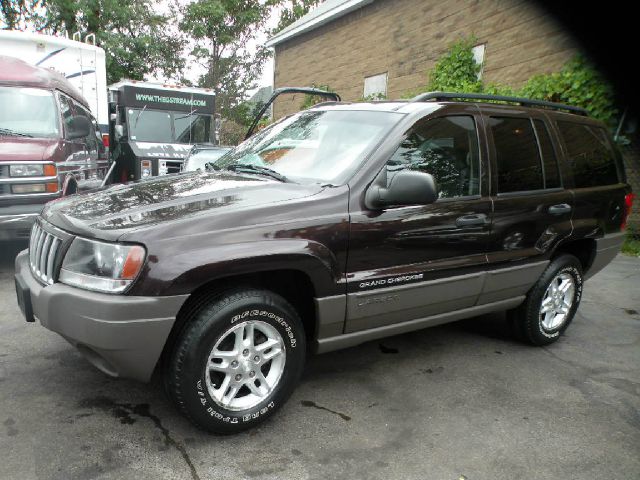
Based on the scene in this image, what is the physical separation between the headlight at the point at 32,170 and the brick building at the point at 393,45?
6583mm

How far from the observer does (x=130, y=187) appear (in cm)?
324

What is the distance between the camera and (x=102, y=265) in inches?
93.2

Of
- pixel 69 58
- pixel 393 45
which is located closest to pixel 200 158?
pixel 69 58

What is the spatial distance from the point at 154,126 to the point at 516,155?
9693 mm

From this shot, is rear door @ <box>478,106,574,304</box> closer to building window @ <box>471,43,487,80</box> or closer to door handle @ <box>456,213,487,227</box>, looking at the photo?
door handle @ <box>456,213,487,227</box>

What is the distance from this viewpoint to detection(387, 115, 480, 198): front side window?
3.19 meters

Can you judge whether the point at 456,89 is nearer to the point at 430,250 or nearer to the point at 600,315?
the point at 600,315

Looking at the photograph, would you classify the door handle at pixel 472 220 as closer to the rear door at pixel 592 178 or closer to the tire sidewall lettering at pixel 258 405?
the rear door at pixel 592 178

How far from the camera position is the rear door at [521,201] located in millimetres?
3572

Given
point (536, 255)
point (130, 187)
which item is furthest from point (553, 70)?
point (130, 187)

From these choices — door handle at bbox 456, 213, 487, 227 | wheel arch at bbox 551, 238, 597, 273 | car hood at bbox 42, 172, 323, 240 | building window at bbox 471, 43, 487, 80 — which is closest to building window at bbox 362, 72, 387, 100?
building window at bbox 471, 43, 487, 80

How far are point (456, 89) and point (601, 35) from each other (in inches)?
421

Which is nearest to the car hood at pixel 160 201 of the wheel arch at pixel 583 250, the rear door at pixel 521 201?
the rear door at pixel 521 201

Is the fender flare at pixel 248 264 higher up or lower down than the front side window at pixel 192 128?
lower down
